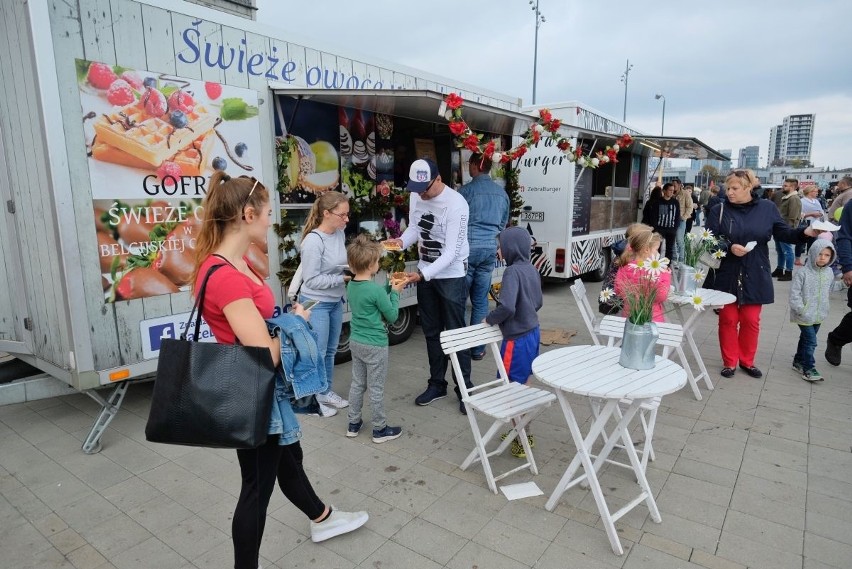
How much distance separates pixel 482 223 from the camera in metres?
4.72

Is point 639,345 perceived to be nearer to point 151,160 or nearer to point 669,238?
point 151,160

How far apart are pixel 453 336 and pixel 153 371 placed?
2.06 m

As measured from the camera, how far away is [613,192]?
9859 mm

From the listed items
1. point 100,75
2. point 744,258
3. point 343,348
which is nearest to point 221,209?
point 100,75

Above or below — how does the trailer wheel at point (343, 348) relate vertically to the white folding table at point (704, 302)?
below

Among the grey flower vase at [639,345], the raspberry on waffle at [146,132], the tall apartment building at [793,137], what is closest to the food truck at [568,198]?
the grey flower vase at [639,345]

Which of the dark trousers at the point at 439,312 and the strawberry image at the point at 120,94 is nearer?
the strawberry image at the point at 120,94

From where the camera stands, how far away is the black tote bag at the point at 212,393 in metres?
1.73

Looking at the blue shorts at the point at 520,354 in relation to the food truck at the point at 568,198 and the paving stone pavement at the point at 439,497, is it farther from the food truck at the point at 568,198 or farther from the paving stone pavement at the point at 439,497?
the food truck at the point at 568,198

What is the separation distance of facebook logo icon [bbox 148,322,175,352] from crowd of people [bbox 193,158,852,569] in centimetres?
94

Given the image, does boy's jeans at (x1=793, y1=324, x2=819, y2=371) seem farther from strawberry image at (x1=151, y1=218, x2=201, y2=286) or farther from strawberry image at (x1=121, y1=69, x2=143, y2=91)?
strawberry image at (x1=121, y1=69, x2=143, y2=91)

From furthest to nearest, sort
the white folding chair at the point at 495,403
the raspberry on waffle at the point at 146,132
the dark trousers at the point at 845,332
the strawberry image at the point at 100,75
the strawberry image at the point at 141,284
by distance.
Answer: the dark trousers at the point at 845,332 < the strawberry image at the point at 141,284 < the raspberry on waffle at the point at 146,132 < the strawberry image at the point at 100,75 < the white folding chair at the point at 495,403

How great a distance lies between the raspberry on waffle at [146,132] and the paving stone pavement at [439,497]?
1966 mm

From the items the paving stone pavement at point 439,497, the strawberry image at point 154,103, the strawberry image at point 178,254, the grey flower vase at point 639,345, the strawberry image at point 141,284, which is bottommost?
the paving stone pavement at point 439,497
